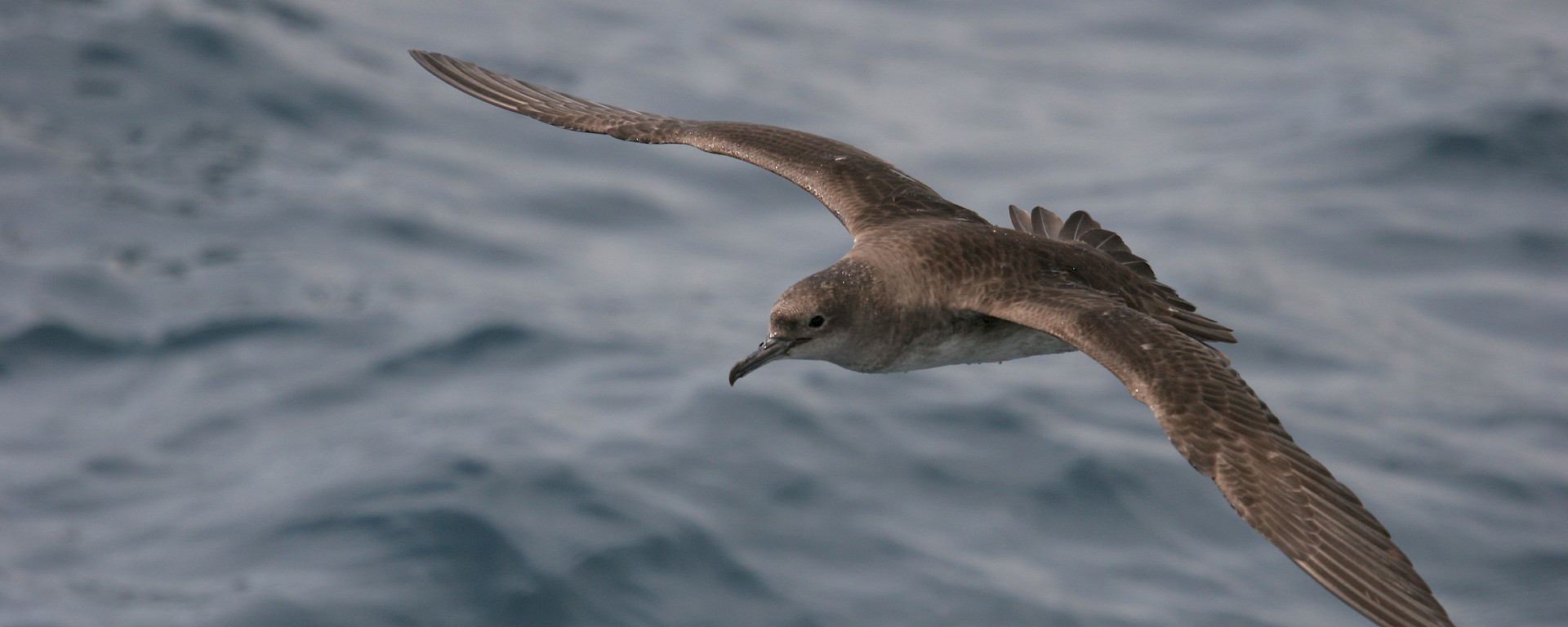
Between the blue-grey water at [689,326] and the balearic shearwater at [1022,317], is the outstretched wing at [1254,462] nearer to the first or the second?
the balearic shearwater at [1022,317]

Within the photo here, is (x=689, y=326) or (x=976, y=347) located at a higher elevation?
(x=689, y=326)

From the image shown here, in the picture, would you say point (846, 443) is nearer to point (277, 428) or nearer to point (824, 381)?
point (824, 381)

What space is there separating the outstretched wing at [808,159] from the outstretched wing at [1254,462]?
1.64m

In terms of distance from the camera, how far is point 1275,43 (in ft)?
68.7

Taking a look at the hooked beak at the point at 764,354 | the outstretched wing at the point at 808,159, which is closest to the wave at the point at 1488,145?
the outstretched wing at the point at 808,159

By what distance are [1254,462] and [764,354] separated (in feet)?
7.78

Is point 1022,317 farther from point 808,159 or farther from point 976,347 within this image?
point 808,159

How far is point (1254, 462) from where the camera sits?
20.7 ft

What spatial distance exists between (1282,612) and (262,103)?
11.8m

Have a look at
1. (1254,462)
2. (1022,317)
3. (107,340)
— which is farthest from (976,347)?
(107,340)

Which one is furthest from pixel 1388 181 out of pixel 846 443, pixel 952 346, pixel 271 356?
pixel 271 356

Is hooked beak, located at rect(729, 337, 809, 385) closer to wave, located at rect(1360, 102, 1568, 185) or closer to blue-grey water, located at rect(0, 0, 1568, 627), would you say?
blue-grey water, located at rect(0, 0, 1568, 627)

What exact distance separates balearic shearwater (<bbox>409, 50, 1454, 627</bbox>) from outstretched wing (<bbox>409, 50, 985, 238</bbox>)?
0.01 metres

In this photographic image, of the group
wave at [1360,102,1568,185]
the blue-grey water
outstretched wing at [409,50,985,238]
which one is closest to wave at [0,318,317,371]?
the blue-grey water
